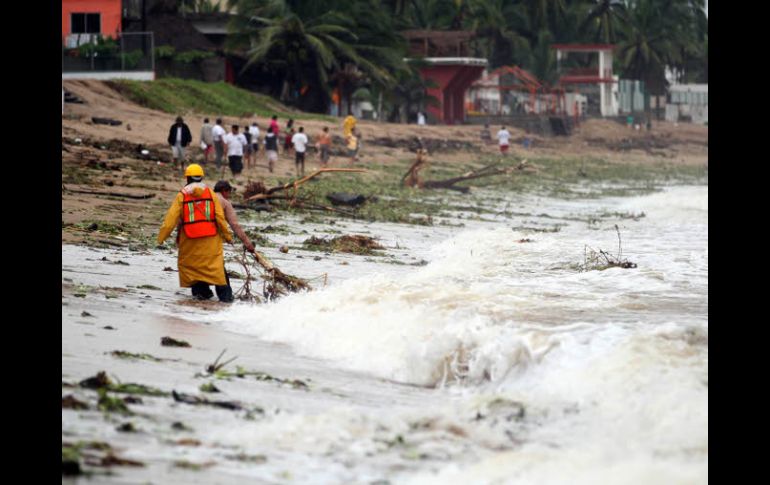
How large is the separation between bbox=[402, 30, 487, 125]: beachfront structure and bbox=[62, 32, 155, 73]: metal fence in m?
16.7

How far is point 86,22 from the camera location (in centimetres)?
4300

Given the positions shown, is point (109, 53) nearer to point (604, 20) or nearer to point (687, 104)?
point (604, 20)

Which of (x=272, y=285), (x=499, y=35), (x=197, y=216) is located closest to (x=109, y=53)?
(x=272, y=285)

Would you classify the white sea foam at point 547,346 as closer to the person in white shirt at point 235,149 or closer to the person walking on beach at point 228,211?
the person walking on beach at point 228,211

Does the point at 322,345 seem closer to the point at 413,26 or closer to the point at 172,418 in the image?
the point at 172,418

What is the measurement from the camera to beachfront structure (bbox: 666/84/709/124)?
293 ft

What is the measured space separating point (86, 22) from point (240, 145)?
701 inches

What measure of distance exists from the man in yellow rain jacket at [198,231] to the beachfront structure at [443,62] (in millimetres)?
45164

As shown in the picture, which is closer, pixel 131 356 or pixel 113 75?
pixel 131 356

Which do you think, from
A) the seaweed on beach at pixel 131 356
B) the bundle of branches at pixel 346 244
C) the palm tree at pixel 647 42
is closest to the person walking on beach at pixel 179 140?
the bundle of branches at pixel 346 244

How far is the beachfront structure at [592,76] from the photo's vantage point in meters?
71.3

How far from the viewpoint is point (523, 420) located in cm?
781

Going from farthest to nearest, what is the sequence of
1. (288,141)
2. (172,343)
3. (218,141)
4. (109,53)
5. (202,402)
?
1. (109,53)
2. (288,141)
3. (218,141)
4. (172,343)
5. (202,402)

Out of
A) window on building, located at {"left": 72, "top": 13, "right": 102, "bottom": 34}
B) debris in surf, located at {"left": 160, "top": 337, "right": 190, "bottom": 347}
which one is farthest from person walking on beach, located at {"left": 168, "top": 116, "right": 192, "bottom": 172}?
window on building, located at {"left": 72, "top": 13, "right": 102, "bottom": 34}
